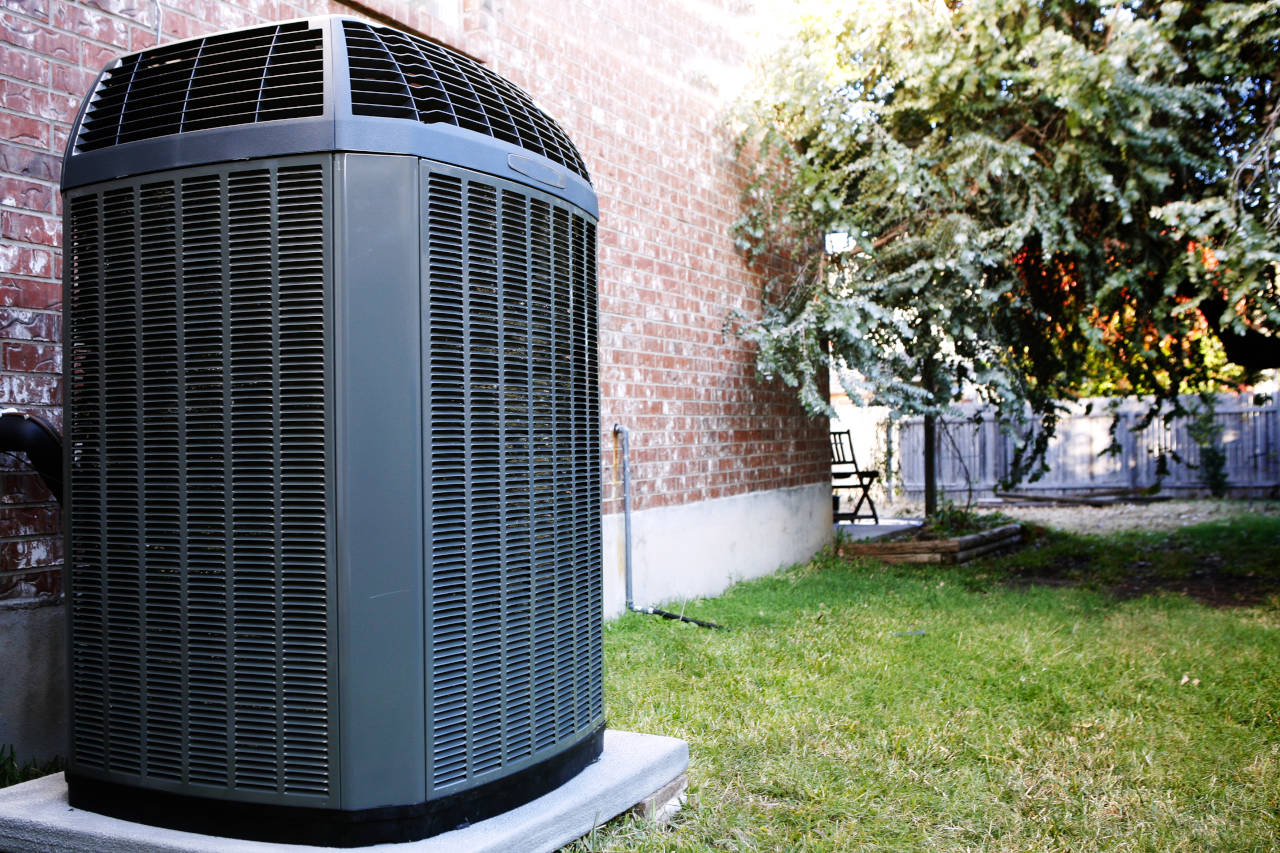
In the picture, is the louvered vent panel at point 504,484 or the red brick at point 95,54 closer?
the louvered vent panel at point 504,484

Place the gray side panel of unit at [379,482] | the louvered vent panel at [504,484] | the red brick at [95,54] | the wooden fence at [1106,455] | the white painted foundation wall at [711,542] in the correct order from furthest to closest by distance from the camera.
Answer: the wooden fence at [1106,455] < the white painted foundation wall at [711,542] < the red brick at [95,54] < the louvered vent panel at [504,484] < the gray side panel of unit at [379,482]

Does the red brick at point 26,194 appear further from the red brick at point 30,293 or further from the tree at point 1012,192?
the tree at point 1012,192

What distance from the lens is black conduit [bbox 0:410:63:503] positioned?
268 cm

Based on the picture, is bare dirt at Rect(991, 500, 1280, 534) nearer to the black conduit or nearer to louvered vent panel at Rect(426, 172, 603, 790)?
louvered vent panel at Rect(426, 172, 603, 790)

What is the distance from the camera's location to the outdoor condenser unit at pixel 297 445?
2.06 meters

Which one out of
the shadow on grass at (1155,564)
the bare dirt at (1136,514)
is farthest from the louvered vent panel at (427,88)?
the bare dirt at (1136,514)

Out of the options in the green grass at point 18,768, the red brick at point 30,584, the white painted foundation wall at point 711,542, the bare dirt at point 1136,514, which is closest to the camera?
the green grass at point 18,768

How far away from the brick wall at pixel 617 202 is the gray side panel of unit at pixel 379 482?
160 cm

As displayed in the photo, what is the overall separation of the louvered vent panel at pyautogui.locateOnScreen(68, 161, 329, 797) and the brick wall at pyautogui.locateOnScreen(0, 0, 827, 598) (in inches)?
43.1

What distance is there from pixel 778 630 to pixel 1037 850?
2.94m

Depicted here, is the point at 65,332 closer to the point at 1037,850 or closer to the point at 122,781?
the point at 122,781

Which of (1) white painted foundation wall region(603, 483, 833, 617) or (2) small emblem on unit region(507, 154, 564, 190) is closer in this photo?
(2) small emblem on unit region(507, 154, 564, 190)

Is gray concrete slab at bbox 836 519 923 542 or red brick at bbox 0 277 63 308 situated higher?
red brick at bbox 0 277 63 308

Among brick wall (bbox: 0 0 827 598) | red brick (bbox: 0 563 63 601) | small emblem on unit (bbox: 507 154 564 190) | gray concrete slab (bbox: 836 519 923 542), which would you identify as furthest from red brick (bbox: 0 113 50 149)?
gray concrete slab (bbox: 836 519 923 542)
